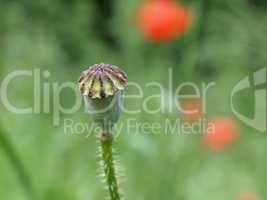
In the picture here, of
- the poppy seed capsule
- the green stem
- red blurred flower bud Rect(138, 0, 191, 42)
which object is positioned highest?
red blurred flower bud Rect(138, 0, 191, 42)

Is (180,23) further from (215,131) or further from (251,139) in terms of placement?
(251,139)

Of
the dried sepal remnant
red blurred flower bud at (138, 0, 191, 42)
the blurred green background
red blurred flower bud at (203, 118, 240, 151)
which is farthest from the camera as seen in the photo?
red blurred flower bud at (138, 0, 191, 42)

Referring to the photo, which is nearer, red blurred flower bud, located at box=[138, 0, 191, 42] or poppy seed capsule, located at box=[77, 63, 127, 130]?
poppy seed capsule, located at box=[77, 63, 127, 130]

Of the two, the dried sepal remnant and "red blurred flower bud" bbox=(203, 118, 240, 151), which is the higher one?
the dried sepal remnant

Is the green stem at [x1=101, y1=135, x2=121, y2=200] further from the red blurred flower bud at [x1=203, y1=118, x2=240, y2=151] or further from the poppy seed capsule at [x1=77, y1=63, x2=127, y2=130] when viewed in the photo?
the red blurred flower bud at [x1=203, y1=118, x2=240, y2=151]

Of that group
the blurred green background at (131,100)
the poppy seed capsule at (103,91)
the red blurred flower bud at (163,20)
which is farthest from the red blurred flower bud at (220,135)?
the poppy seed capsule at (103,91)

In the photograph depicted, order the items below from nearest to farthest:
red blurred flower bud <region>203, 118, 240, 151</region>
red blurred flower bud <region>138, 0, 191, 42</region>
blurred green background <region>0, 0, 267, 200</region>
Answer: blurred green background <region>0, 0, 267, 200</region> < red blurred flower bud <region>203, 118, 240, 151</region> < red blurred flower bud <region>138, 0, 191, 42</region>

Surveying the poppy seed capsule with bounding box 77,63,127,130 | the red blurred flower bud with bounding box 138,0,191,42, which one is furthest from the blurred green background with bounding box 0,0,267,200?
the poppy seed capsule with bounding box 77,63,127,130
